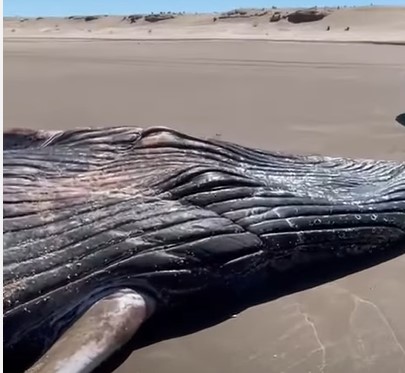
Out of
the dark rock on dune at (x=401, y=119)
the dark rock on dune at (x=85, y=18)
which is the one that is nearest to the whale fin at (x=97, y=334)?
the dark rock on dune at (x=401, y=119)

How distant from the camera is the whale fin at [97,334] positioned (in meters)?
2.05

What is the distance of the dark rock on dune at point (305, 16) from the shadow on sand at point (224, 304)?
23683mm

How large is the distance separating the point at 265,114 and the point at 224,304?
4.30 meters

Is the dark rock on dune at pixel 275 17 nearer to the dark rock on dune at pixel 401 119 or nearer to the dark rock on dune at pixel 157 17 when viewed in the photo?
the dark rock on dune at pixel 157 17

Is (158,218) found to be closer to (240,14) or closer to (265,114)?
(265,114)

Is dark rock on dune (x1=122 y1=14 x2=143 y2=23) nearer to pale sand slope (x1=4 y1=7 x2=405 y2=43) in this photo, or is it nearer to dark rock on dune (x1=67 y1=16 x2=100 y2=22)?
pale sand slope (x1=4 y1=7 x2=405 y2=43)

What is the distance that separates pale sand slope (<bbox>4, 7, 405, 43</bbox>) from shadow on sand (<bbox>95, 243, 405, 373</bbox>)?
1872 cm

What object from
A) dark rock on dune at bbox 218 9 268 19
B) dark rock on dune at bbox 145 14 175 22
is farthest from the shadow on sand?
dark rock on dune at bbox 145 14 175 22

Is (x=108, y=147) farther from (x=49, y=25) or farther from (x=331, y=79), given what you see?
(x=49, y=25)

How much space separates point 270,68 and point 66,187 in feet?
27.3

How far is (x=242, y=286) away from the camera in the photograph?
2.75 m

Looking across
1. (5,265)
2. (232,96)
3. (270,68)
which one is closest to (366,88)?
(232,96)

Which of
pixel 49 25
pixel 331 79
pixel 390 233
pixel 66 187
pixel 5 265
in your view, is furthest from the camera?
pixel 49 25

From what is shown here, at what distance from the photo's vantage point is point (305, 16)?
26969mm
